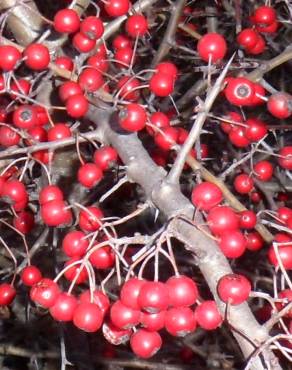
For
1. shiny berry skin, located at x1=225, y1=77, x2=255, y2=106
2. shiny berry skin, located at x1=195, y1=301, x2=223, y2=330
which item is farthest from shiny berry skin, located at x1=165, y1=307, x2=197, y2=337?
shiny berry skin, located at x1=225, y1=77, x2=255, y2=106

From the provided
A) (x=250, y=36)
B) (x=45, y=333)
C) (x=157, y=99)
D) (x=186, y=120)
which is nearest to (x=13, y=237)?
(x=45, y=333)

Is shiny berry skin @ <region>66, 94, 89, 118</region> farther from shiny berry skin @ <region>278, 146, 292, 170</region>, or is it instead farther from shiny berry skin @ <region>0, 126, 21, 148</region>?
shiny berry skin @ <region>278, 146, 292, 170</region>

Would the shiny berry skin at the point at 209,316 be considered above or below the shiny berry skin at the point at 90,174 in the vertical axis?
above

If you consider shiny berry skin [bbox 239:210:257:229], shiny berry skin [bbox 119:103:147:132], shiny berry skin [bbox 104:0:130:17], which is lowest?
shiny berry skin [bbox 239:210:257:229]

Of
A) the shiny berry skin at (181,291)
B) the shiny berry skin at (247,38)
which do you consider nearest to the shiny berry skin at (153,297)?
the shiny berry skin at (181,291)

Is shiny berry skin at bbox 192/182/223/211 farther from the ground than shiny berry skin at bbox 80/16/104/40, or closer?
closer

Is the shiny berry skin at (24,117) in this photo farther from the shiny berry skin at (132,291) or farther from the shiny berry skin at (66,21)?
the shiny berry skin at (132,291)

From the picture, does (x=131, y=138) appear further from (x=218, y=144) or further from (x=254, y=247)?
(x=218, y=144)
